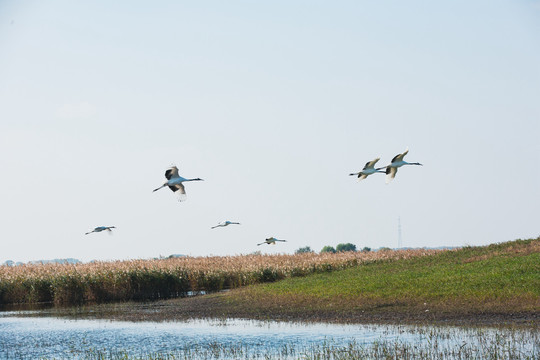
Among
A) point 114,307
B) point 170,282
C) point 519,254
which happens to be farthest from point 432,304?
point 170,282

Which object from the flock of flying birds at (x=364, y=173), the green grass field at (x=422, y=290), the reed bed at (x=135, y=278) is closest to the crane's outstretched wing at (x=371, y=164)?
the flock of flying birds at (x=364, y=173)

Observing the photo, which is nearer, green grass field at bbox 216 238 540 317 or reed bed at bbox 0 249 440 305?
green grass field at bbox 216 238 540 317

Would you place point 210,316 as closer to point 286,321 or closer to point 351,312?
point 286,321

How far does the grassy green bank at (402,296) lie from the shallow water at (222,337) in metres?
2.33

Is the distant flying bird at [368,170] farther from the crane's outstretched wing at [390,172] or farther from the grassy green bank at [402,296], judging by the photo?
the grassy green bank at [402,296]

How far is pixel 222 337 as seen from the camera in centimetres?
2328

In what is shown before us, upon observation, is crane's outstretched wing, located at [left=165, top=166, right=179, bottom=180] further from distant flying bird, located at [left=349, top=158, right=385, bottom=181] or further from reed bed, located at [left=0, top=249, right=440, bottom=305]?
reed bed, located at [left=0, top=249, right=440, bottom=305]

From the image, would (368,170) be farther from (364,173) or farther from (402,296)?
(402,296)

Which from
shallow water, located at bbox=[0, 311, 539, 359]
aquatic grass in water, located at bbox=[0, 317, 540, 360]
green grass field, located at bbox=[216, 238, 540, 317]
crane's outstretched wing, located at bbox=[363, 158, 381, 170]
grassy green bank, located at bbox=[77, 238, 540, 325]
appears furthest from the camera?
green grass field, located at bbox=[216, 238, 540, 317]

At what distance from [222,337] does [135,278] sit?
62.1ft

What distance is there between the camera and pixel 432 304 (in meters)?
26.7

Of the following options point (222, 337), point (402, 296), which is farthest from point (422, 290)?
point (222, 337)

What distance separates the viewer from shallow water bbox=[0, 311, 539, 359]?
19.7 metres

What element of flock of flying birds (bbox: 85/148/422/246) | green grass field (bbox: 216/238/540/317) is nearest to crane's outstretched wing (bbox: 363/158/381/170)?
flock of flying birds (bbox: 85/148/422/246)
